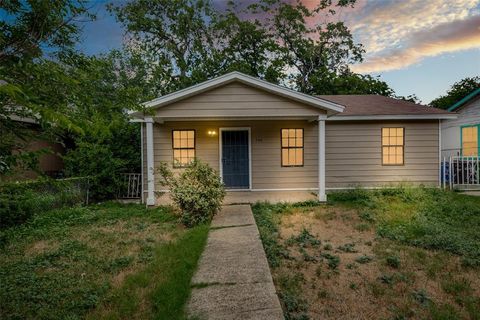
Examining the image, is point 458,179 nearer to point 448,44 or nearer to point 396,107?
point 396,107

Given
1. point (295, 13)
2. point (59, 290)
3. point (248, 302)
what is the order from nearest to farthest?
1. point (248, 302)
2. point (59, 290)
3. point (295, 13)

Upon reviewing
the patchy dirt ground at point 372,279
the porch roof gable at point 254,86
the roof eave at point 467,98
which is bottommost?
the patchy dirt ground at point 372,279

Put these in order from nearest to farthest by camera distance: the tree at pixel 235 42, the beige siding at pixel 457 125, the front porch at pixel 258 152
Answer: the front porch at pixel 258 152, the beige siding at pixel 457 125, the tree at pixel 235 42

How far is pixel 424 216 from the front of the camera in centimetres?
661

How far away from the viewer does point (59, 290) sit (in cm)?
347

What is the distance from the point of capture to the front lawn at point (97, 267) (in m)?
3.01

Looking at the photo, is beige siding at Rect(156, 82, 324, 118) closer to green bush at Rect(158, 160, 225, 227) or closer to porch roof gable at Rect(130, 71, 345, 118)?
porch roof gable at Rect(130, 71, 345, 118)

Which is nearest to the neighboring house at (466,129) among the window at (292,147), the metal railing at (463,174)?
the metal railing at (463,174)

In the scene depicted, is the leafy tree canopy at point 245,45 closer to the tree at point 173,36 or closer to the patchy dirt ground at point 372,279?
the tree at point 173,36

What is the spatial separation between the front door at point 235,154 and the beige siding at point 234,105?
1886 millimetres

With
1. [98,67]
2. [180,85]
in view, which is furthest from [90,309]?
[180,85]

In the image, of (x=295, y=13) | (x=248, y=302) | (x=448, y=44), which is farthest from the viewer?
(x=295, y=13)

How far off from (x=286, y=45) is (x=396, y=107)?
13263mm

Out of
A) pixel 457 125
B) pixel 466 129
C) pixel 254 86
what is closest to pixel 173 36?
pixel 254 86
